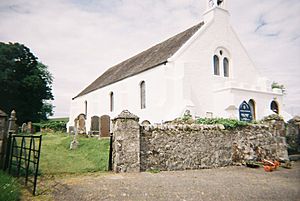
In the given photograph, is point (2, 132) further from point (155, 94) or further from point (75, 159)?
point (155, 94)

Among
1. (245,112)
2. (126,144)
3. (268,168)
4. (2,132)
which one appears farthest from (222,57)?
(2,132)

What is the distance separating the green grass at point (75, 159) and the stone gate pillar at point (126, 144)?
27.2 inches

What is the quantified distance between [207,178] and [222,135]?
3279 millimetres

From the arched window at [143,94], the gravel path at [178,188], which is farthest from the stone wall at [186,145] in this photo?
the arched window at [143,94]

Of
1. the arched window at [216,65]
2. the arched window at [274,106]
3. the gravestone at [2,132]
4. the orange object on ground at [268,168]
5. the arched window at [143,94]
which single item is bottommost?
the orange object on ground at [268,168]

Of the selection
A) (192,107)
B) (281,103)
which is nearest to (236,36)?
(281,103)

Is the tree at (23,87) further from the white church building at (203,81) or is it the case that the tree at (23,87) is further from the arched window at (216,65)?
the arched window at (216,65)

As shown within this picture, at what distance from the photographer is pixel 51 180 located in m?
6.98

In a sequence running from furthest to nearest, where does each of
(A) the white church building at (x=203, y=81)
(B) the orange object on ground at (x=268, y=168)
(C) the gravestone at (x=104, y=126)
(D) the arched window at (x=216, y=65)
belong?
(D) the arched window at (x=216, y=65)
(A) the white church building at (x=203, y=81)
(C) the gravestone at (x=104, y=126)
(B) the orange object on ground at (x=268, y=168)

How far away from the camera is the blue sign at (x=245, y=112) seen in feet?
60.6

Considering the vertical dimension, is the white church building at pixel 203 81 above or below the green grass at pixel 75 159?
above

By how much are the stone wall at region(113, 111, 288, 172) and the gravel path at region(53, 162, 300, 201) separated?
1.00 m

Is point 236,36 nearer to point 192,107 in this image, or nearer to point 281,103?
point 281,103

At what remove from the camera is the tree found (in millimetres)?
23500
